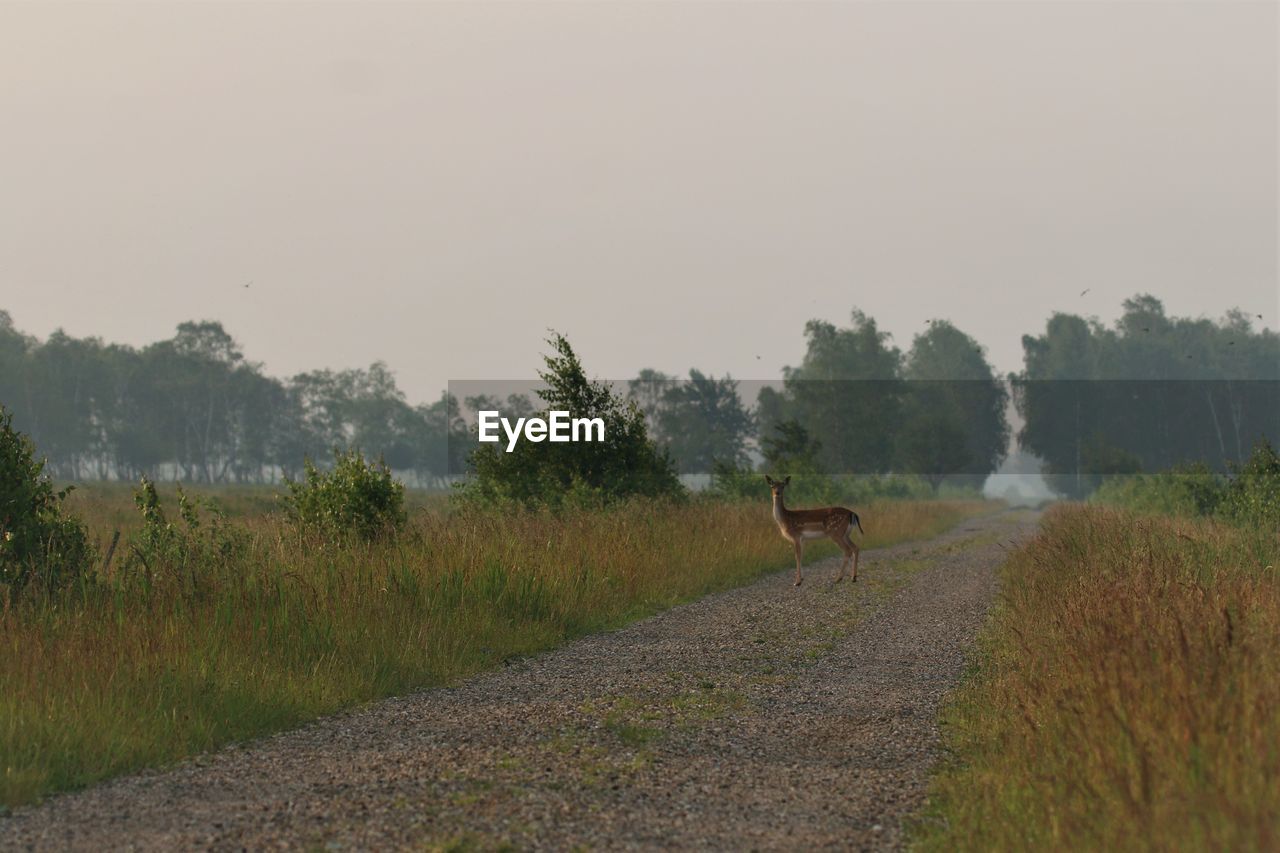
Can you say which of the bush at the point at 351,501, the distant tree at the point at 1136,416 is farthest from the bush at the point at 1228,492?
the distant tree at the point at 1136,416

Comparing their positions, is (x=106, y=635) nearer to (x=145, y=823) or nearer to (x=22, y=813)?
(x=22, y=813)

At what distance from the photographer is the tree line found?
11400cm

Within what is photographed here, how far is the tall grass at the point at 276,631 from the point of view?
795cm

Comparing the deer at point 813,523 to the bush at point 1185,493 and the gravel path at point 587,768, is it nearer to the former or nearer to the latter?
the gravel path at point 587,768

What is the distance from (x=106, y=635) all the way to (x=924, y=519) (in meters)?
41.7

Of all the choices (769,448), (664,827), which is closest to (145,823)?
(664,827)

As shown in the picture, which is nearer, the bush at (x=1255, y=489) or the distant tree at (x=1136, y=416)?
the bush at (x=1255, y=489)

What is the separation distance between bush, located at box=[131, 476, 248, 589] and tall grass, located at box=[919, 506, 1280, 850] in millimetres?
8070

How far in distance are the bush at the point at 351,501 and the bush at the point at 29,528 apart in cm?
486

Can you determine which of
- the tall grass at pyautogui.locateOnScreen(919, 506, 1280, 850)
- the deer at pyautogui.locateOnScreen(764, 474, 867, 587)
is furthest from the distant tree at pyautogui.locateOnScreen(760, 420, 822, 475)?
the tall grass at pyautogui.locateOnScreen(919, 506, 1280, 850)

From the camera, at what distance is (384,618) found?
12.1 m

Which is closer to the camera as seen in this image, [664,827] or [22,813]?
[664,827]

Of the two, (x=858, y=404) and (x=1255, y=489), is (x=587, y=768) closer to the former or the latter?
(x=1255, y=489)

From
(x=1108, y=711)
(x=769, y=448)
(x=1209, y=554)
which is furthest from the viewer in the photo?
(x=769, y=448)
